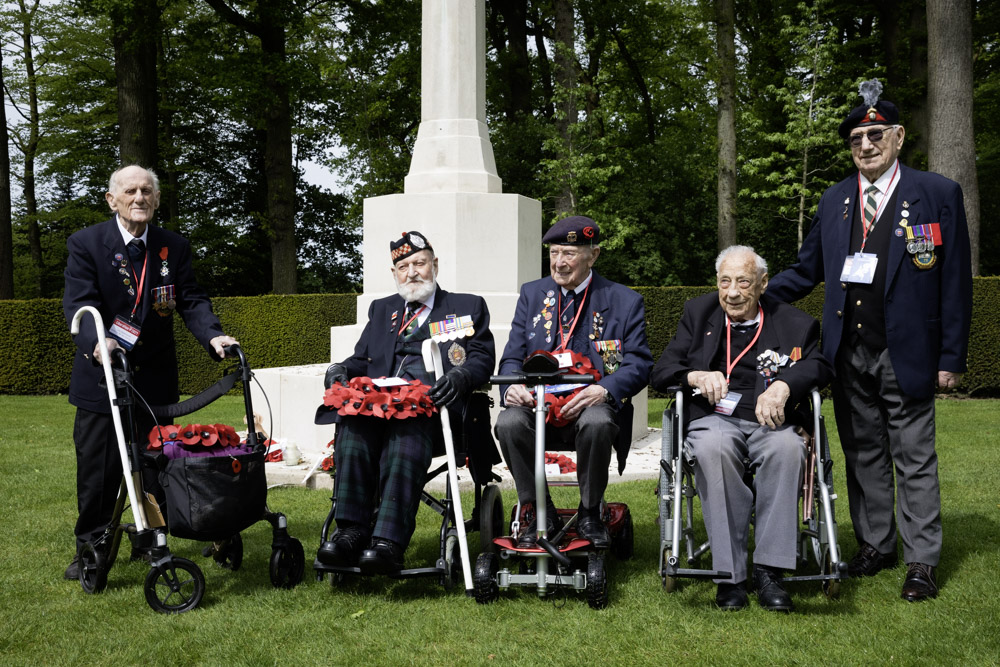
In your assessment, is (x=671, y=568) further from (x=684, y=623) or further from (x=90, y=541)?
(x=90, y=541)

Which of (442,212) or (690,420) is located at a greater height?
(442,212)

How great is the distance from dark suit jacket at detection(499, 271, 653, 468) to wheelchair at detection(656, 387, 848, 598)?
0.23 m

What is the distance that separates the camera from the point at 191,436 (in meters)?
3.76

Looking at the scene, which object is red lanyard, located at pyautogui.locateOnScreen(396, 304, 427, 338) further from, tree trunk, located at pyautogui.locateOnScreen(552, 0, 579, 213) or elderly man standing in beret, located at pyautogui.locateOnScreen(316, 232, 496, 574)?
tree trunk, located at pyautogui.locateOnScreen(552, 0, 579, 213)

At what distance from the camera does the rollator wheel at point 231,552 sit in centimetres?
426

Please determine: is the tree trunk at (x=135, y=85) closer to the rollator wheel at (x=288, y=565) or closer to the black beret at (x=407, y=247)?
the black beret at (x=407, y=247)

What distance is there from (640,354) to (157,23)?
47.0 feet

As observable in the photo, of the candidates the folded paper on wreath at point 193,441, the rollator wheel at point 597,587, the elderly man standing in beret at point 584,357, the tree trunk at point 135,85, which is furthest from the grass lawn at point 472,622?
the tree trunk at point 135,85

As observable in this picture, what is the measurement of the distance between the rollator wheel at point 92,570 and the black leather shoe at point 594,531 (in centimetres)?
206

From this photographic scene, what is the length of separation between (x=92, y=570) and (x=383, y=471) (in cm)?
135

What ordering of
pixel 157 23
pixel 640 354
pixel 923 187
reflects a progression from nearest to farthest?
pixel 923 187 → pixel 640 354 → pixel 157 23

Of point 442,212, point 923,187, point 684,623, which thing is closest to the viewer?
point 684,623

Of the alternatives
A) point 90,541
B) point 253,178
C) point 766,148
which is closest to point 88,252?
point 90,541

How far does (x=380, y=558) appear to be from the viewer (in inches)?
140
